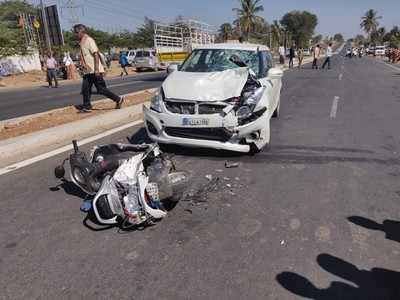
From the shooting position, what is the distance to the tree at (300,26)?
409 ft

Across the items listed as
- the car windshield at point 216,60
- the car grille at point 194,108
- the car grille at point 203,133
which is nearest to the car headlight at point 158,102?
the car grille at point 194,108

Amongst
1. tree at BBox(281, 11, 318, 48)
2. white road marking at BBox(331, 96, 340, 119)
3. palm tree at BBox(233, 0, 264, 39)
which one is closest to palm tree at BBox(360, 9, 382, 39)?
tree at BBox(281, 11, 318, 48)

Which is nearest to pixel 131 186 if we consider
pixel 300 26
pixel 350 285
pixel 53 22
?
pixel 350 285

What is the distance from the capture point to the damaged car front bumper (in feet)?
17.0

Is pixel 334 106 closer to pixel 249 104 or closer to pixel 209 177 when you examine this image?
pixel 249 104

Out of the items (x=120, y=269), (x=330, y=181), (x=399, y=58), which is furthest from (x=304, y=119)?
(x=399, y=58)

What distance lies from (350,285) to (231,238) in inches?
40.4

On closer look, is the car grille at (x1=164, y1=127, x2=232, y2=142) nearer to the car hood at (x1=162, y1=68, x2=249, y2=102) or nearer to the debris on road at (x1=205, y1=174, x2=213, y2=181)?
the car hood at (x1=162, y1=68, x2=249, y2=102)

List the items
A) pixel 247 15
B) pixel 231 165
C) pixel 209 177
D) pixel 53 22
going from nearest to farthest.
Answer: pixel 209 177 < pixel 231 165 < pixel 53 22 < pixel 247 15

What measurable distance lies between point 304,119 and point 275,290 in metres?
6.55

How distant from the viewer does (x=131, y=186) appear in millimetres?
3447

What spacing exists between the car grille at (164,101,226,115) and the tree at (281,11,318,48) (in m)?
126

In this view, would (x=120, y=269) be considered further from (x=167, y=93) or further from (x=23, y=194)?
(x=167, y=93)

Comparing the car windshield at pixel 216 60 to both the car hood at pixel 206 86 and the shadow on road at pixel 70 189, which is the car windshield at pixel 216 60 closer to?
the car hood at pixel 206 86
